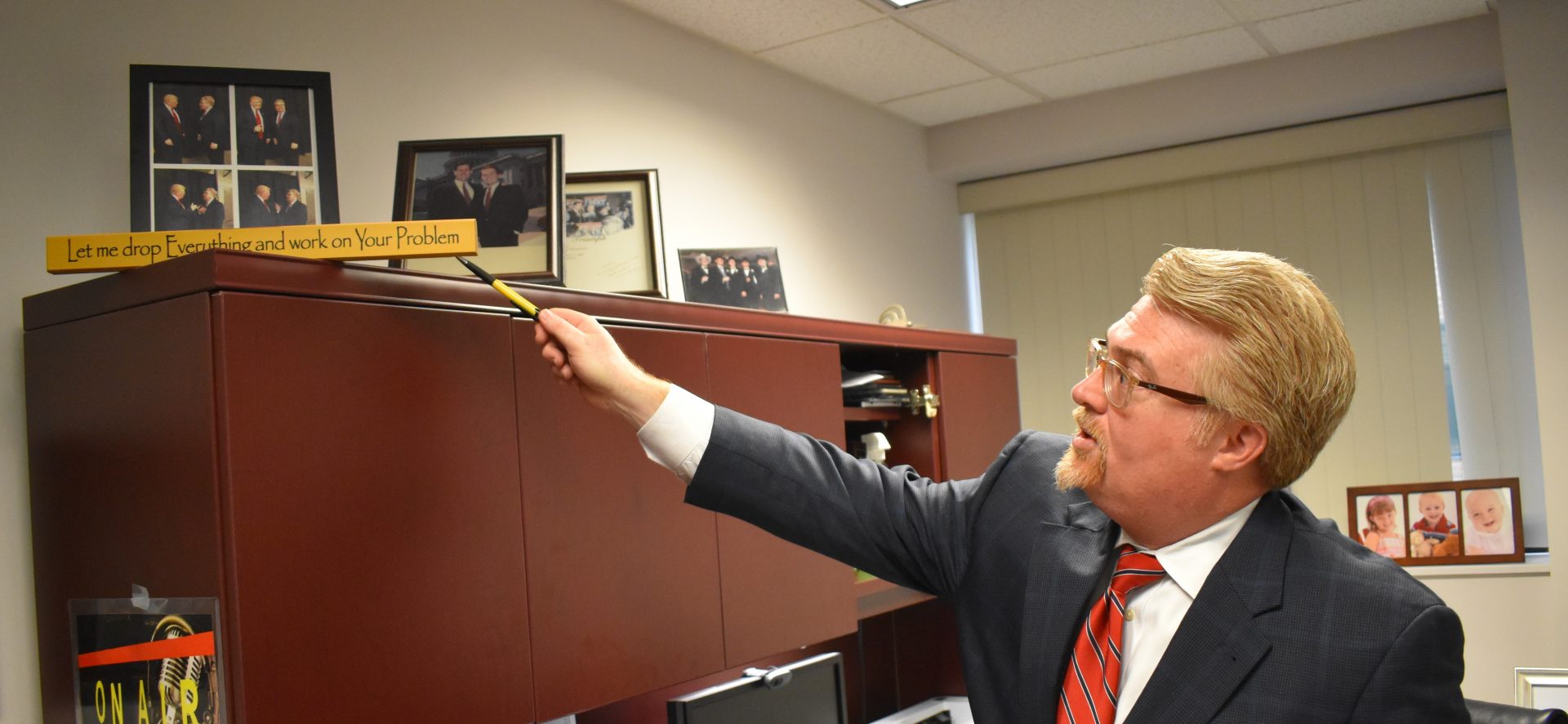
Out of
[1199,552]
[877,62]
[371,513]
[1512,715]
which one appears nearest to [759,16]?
[877,62]

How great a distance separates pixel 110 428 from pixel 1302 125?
367 cm

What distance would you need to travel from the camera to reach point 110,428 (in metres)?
1.42

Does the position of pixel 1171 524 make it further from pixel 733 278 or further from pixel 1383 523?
pixel 1383 523

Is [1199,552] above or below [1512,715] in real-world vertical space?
above

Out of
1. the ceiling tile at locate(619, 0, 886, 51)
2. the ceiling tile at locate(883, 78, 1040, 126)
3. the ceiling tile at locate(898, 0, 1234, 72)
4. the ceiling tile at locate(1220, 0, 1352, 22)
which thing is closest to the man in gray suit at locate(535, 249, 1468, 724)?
the ceiling tile at locate(619, 0, 886, 51)

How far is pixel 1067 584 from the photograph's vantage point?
138 cm

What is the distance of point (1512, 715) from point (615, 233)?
1.82m

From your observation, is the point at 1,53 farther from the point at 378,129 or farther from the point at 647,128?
the point at 647,128

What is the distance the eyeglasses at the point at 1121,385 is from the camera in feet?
4.32

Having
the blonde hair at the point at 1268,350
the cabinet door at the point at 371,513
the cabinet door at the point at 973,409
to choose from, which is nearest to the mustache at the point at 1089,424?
the blonde hair at the point at 1268,350

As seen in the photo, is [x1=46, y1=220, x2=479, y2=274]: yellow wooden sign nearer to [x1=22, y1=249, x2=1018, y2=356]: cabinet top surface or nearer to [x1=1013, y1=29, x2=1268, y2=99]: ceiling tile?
[x1=22, y1=249, x2=1018, y2=356]: cabinet top surface

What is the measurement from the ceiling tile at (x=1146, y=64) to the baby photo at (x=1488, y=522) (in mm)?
1542

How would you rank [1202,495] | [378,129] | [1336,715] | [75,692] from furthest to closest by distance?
[378,129] → [75,692] → [1202,495] → [1336,715]

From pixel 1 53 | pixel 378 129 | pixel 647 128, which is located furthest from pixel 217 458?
pixel 647 128
